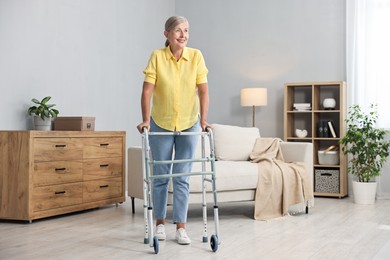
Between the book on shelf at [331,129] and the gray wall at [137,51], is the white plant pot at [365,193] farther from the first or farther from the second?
the book on shelf at [331,129]

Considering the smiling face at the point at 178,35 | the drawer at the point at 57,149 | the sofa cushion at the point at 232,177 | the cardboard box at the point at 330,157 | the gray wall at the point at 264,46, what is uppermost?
the gray wall at the point at 264,46

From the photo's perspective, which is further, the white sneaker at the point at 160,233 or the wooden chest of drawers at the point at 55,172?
the wooden chest of drawers at the point at 55,172

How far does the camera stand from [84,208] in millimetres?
4785

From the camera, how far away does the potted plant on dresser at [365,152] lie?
555 cm

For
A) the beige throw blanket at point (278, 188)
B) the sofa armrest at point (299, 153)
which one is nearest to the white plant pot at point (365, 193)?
the sofa armrest at point (299, 153)

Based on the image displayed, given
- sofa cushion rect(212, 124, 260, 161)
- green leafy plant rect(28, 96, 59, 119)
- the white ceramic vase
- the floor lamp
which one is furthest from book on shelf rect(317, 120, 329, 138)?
green leafy plant rect(28, 96, 59, 119)

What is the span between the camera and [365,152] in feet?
18.3

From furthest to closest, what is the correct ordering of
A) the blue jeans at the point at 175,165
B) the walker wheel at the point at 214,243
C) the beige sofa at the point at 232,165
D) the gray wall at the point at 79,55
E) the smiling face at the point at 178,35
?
the gray wall at the point at 79,55
the beige sofa at the point at 232,165
the blue jeans at the point at 175,165
the smiling face at the point at 178,35
the walker wheel at the point at 214,243

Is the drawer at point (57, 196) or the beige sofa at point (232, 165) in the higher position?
the beige sofa at point (232, 165)

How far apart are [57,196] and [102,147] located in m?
0.70

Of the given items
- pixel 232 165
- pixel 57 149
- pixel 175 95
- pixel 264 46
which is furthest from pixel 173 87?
pixel 264 46

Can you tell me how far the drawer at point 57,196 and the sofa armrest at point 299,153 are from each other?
1.81 meters

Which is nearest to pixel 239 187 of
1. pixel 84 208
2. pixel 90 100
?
pixel 84 208

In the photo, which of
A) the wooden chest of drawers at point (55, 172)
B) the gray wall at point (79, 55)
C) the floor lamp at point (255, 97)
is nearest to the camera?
the wooden chest of drawers at point (55, 172)
